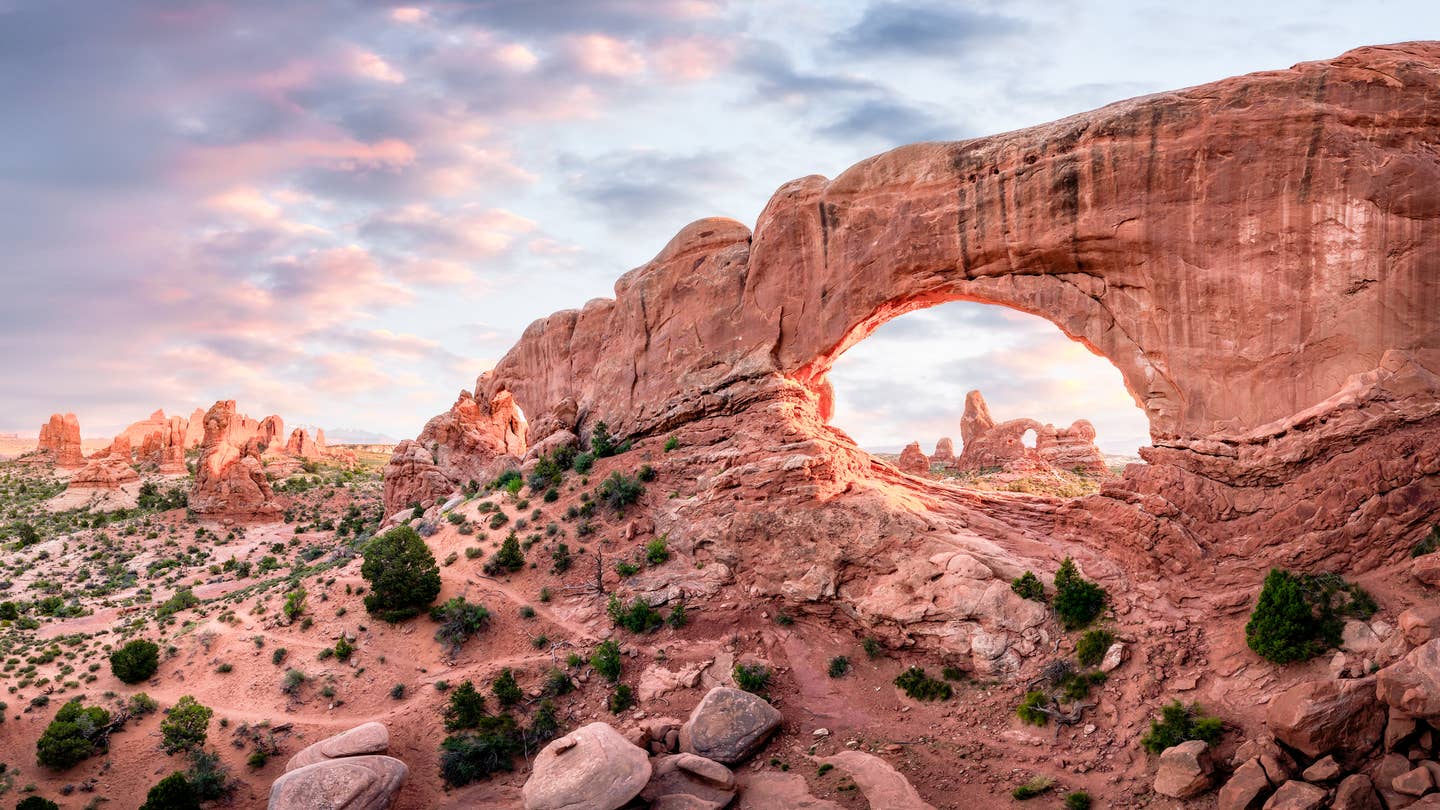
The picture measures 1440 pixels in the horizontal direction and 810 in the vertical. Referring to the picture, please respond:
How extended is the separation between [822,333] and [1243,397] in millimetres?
16795

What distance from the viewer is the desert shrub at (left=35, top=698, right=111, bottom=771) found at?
1088 inches

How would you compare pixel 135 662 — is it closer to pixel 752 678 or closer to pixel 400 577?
pixel 400 577

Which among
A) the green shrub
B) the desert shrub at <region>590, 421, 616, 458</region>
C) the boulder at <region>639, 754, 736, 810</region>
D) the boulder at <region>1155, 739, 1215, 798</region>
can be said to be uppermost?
the desert shrub at <region>590, 421, 616, 458</region>

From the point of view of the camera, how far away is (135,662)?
33344 millimetres

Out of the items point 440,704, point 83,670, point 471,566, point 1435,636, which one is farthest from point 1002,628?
point 83,670

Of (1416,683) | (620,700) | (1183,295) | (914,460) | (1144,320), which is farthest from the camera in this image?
(914,460)

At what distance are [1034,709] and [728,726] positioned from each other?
33.7 feet

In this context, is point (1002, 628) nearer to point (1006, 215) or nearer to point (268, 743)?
point (1006, 215)

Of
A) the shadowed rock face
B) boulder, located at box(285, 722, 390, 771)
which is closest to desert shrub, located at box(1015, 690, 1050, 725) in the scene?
the shadowed rock face

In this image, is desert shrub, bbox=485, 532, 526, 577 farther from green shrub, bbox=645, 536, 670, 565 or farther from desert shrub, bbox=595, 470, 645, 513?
green shrub, bbox=645, 536, 670, 565

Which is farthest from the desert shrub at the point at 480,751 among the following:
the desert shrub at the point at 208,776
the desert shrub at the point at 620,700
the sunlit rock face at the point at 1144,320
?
the sunlit rock face at the point at 1144,320

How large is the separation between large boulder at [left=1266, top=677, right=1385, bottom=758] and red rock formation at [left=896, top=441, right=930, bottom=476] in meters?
38.7

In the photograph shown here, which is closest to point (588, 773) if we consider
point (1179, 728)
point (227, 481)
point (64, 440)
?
point (1179, 728)

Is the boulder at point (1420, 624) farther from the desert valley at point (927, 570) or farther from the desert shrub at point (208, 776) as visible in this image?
the desert shrub at point (208, 776)
